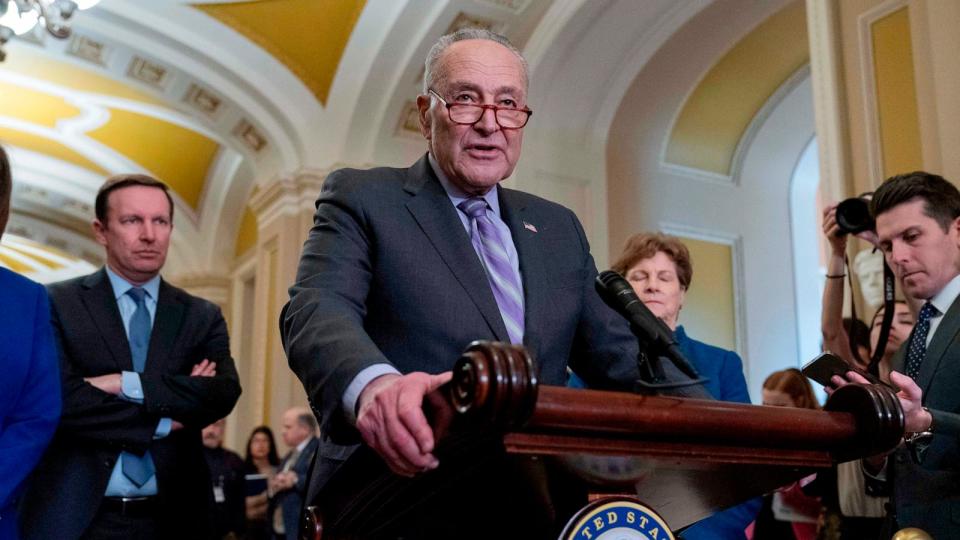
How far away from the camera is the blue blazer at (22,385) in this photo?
2135 millimetres

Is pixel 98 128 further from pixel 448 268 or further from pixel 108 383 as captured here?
pixel 448 268

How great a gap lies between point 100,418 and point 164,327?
1.21 feet

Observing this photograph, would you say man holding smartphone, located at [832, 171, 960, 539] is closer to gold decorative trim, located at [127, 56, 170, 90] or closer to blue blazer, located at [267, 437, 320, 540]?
blue blazer, located at [267, 437, 320, 540]

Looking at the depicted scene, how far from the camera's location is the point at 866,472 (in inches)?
93.3

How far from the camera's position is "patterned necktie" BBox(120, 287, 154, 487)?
2.64 m

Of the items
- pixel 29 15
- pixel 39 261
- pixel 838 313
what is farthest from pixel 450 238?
pixel 39 261

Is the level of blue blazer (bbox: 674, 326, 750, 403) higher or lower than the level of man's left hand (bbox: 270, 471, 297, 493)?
lower

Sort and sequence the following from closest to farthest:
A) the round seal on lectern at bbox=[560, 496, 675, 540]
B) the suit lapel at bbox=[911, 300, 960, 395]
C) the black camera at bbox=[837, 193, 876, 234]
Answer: the round seal on lectern at bbox=[560, 496, 675, 540] < the suit lapel at bbox=[911, 300, 960, 395] < the black camera at bbox=[837, 193, 876, 234]

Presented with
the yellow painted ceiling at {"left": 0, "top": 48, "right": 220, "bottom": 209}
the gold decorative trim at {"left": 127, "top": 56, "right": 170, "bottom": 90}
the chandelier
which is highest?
the yellow painted ceiling at {"left": 0, "top": 48, "right": 220, "bottom": 209}

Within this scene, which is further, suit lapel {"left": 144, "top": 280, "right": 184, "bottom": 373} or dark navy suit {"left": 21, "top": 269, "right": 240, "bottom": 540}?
suit lapel {"left": 144, "top": 280, "right": 184, "bottom": 373}

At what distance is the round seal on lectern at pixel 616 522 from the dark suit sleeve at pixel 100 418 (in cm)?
178

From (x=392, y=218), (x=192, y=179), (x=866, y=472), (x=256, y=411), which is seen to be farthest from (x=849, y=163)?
(x=192, y=179)

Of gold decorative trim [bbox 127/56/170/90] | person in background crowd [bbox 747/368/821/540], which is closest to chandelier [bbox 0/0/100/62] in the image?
gold decorative trim [bbox 127/56/170/90]

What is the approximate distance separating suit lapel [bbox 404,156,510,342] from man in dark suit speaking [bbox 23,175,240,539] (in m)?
1.35
